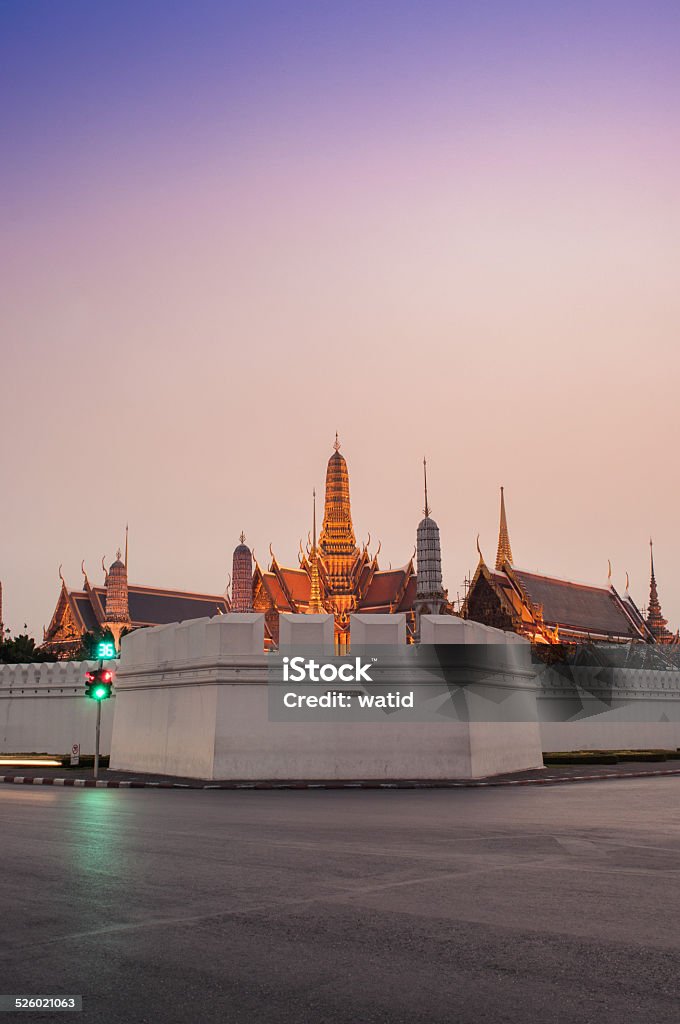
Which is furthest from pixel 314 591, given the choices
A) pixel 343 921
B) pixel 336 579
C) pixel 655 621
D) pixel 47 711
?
pixel 343 921

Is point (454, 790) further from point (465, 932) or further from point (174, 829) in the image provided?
point (465, 932)

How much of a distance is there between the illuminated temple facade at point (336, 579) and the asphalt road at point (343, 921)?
71.8 meters

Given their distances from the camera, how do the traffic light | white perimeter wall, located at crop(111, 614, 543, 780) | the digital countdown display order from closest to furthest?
white perimeter wall, located at crop(111, 614, 543, 780)
the traffic light
the digital countdown display

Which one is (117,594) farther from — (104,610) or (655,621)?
(655,621)

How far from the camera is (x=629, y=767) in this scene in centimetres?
2869

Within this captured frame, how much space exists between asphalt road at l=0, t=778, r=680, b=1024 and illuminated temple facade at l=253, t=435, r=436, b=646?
71.8m

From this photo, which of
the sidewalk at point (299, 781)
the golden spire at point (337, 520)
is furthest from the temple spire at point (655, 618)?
the sidewalk at point (299, 781)

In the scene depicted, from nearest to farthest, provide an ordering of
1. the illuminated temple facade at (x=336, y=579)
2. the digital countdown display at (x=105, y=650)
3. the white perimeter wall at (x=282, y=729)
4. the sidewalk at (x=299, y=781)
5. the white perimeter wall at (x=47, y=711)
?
the sidewalk at (x=299, y=781), the white perimeter wall at (x=282, y=729), the digital countdown display at (x=105, y=650), the white perimeter wall at (x=47, y=711), the illuminated temple facade at (x=336, y=579)

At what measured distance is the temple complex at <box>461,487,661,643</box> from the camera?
221 ft

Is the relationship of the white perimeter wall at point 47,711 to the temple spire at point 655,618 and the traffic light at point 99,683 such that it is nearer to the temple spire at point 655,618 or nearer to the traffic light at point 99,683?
the traffic light at point 99,683

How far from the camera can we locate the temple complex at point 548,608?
67.4 meters

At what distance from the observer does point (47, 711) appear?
111 ft
